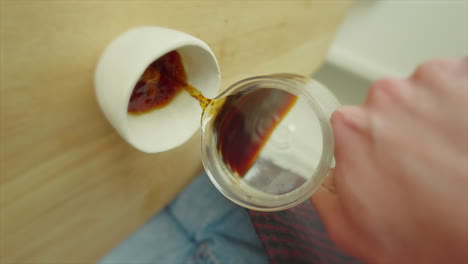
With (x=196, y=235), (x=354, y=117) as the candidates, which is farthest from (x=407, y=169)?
(x=196, y=235)

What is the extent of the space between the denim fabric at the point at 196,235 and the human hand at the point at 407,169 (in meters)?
0.21

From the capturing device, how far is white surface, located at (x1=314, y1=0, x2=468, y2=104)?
0.40 m

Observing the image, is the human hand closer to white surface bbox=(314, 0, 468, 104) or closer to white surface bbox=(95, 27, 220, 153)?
white surface bbox=(95, 27, 220, 153)

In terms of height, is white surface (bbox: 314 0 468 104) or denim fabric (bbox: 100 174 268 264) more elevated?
white surface (bbox: 314 0 468 104)

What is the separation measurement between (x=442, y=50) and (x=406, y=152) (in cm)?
33

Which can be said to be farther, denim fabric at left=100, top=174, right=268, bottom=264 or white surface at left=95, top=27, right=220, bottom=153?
denim fabric at left=100, top=174, right=268, bottom=264

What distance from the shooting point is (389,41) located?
485mm

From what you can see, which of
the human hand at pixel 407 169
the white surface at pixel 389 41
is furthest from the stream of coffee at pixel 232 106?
the white surface at pixel 389 41

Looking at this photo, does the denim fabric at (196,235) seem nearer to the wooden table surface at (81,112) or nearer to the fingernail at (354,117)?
the wooden table surface at (81,112)

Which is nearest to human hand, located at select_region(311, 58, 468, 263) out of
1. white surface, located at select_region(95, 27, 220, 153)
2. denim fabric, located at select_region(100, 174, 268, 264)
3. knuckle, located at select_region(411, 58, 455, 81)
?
knuckle, located at select_region(411, 58, 455, 81)

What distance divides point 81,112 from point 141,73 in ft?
0.23

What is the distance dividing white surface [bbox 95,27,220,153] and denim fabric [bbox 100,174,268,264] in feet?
0.73

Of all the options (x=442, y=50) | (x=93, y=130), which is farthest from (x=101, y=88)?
(x=442, y=50)

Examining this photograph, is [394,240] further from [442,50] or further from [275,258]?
[442,50]
